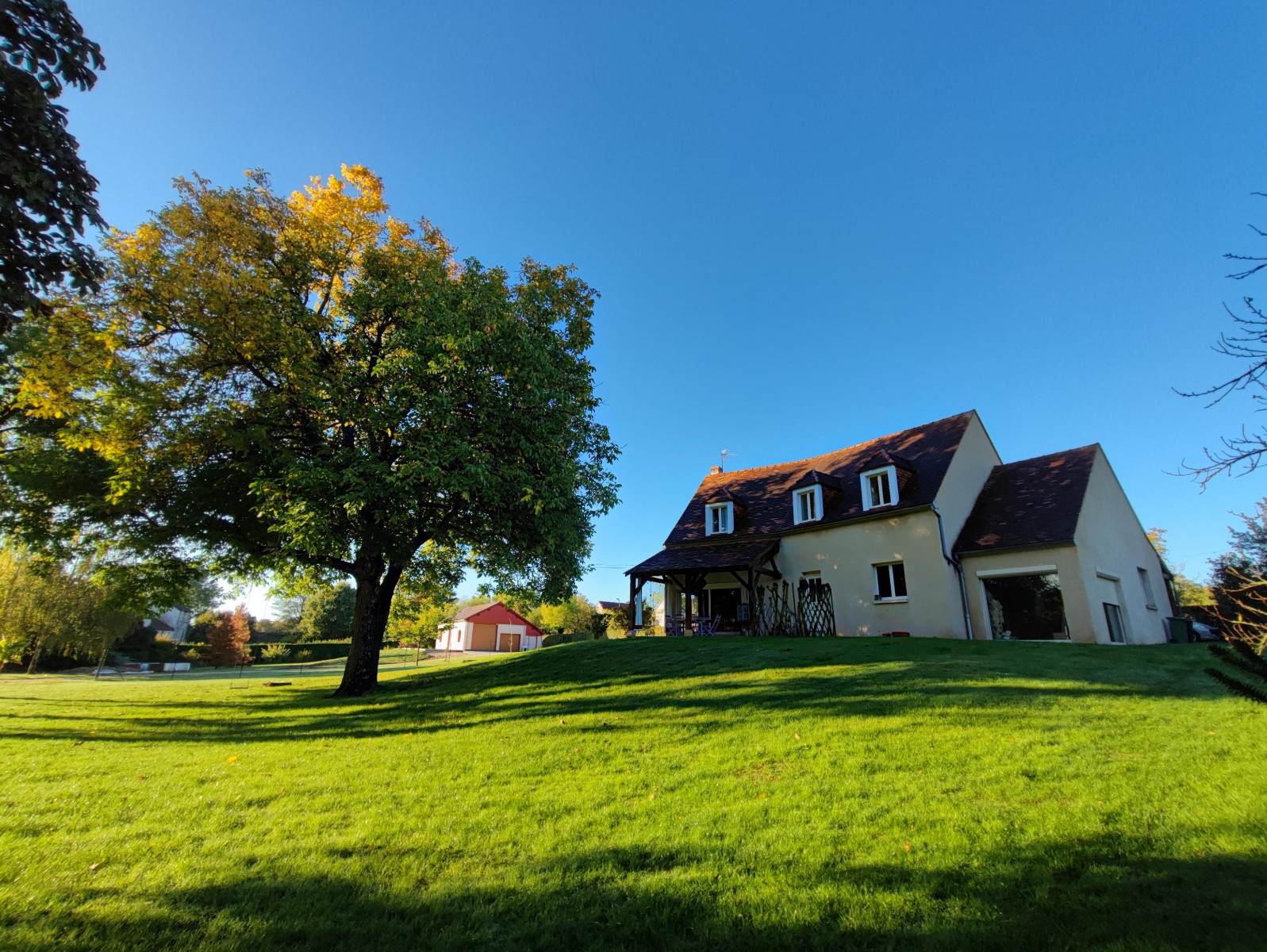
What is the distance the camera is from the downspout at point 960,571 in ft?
62.4

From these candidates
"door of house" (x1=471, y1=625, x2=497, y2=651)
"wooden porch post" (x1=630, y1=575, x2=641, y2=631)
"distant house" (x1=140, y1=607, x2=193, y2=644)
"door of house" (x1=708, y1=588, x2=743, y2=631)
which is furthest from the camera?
"distant house" (x1=140, y1=607, x2=193, y2=644)

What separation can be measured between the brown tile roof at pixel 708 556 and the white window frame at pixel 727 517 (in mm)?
625

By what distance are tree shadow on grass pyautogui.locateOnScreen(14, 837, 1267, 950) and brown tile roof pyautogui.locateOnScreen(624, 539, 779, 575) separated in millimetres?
17792

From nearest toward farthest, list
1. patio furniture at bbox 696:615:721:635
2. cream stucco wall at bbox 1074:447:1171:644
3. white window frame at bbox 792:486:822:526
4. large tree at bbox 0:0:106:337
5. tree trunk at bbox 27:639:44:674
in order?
large tree at bbox 0:0:106:337 < cream stucco wall at bbox 1074:447:1171:644 < patio furniture at bbox 696:615:721:635 < white window frame at bbox 792:486:822:526 < tree trunk at bbox 27:639:44:674

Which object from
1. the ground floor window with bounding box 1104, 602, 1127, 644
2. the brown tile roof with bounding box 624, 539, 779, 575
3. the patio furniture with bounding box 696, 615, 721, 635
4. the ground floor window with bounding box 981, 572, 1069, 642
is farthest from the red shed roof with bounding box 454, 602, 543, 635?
the ground floor window with bounding box 1104, 602, 1127, 644

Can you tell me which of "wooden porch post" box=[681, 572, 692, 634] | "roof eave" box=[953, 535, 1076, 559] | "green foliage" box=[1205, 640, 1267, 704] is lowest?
"green foliage" box=[1205, 640, 1267, 704]

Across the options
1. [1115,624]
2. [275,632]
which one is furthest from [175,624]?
[1115,624]

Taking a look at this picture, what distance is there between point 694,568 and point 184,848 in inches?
752

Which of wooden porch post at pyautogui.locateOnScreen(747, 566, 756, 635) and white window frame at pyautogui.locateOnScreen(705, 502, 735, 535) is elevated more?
white window frame at pyautogui.locateOnScreen(705, 502, 735, 535)

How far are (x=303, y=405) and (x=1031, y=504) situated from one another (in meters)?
24.0

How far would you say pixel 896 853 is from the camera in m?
4.29

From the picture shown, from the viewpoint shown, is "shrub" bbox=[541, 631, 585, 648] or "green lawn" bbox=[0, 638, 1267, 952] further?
"shrub" bbox=[541, 631, 585, 648]

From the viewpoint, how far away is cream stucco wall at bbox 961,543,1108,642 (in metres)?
17.3

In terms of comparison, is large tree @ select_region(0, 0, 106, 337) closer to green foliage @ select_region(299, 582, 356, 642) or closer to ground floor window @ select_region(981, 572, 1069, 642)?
ground floor window @ select_region(981, 572, 1069, 642)
